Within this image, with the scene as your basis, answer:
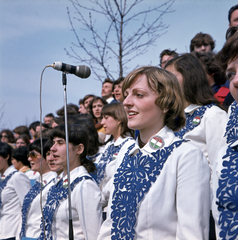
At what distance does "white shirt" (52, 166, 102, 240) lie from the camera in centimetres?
298

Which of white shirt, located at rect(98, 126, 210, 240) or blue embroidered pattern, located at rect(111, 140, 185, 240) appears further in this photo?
blue embroidered pattern, located at rect(111, 140, 185, 240)

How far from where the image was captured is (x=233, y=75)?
1.57 meters

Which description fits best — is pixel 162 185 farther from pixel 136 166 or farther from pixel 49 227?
pixel 49 227

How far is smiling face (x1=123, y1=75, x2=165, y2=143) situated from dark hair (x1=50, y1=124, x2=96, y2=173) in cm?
155

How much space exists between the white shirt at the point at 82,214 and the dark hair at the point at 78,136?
0.45 m

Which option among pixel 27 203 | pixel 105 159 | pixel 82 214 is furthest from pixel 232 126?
pixel 27 203

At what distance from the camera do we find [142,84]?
2203mm

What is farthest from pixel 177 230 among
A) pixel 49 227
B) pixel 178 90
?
pixel 49 227

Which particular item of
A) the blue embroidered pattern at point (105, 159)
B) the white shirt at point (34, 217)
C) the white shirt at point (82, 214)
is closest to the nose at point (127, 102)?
the white shirt at point (82, 214)

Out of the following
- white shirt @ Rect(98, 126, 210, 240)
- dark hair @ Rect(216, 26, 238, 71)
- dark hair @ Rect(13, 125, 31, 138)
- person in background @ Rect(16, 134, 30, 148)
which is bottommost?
white shirt @ Rect(98, 126, 210, 240)

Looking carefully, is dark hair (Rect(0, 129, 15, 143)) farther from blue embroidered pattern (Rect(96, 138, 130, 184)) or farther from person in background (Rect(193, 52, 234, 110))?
person in background (Rect(193, 52, 234, 110))

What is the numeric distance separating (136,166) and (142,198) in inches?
8.3

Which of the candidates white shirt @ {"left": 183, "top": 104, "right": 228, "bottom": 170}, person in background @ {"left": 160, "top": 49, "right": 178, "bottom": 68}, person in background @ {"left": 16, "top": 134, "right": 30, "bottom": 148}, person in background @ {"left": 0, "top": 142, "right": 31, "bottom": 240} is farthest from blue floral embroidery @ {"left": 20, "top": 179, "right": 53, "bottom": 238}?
person in background @ {"left": 16, "top": 134, "right": 30, "bottom": 148}

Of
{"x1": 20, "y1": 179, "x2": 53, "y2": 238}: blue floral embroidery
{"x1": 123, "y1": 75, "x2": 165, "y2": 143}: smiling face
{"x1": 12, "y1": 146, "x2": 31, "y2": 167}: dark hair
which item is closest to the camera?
{"x1": 123, "y1": 75, "x2": 165, "y2": 143}: smiling face
